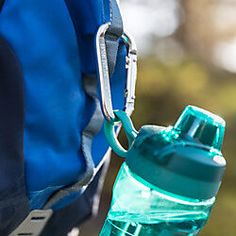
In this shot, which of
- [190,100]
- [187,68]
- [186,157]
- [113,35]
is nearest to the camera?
[186,157]

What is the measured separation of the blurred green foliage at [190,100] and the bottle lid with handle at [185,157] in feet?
7.08

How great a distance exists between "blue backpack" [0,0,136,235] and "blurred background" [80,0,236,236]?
1891 millimetres

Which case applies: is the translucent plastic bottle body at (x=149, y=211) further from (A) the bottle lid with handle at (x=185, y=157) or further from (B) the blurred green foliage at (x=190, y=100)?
(B) the blurred green foliage at (x=190, y=100)

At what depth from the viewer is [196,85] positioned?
3008 mm

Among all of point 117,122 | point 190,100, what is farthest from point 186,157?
point 190,100

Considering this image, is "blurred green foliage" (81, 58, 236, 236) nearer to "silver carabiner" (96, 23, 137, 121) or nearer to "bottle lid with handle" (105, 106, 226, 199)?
"silver carabiner" (96, 23, 137, 121)

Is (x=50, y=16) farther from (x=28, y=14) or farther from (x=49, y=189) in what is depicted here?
(x=49, y=189)

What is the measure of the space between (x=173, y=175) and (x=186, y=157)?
2cm

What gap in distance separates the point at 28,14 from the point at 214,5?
2813 mm

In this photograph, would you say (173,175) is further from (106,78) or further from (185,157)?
(106,78)

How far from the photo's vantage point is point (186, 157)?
0.57 metres

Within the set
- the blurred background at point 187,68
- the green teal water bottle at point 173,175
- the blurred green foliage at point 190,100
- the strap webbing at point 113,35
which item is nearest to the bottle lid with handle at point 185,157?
the green teal water bottle at point 173,175

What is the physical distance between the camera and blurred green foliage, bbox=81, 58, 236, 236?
2777 mm

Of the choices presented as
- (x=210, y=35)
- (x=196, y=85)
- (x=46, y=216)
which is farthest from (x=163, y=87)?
(x=46, y=216)
